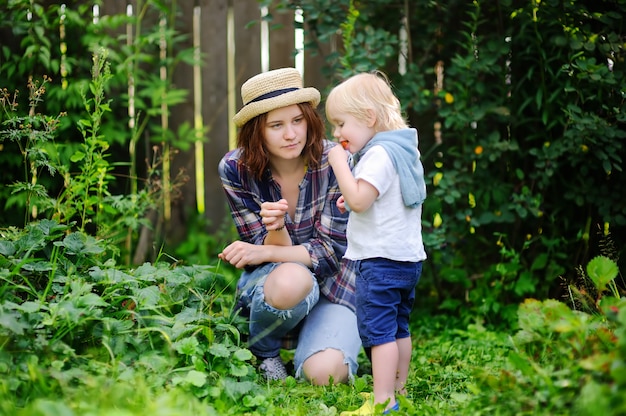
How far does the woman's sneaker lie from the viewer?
2.79m

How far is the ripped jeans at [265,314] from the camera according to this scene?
9.18 feet

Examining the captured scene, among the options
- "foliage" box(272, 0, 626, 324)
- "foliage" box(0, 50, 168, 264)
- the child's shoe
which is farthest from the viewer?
"foliage" box(272, 0, 626, 324)

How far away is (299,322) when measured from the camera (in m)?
3.00

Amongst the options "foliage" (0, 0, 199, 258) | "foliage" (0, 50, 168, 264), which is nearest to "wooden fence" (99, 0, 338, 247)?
"foliage" (0, 0, 199, 258)

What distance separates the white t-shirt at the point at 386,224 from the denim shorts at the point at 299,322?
0.51 metres

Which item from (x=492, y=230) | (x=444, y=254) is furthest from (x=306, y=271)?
(x=492, y=230)

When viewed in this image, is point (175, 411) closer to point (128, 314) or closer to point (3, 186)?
point (128, 314)

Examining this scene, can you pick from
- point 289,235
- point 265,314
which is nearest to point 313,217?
point 289,235

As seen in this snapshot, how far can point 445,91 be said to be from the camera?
140 inches

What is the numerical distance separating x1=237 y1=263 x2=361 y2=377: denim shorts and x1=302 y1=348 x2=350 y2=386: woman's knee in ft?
0.07

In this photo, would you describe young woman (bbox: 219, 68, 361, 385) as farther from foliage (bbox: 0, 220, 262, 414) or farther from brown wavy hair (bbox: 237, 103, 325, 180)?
foliage (bbox: 0, 220, 262, 414)

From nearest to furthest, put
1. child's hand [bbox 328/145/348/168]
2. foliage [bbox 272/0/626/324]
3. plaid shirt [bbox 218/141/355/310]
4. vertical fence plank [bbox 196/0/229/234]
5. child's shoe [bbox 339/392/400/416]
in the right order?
1. child's shoe [bbox 339/392/400/416]
2. child's hand [bbox 328/145/348/168]
3. plaid shirt [bbox 218/141/355/310]
4. foliage [bbox 272/0/626/324]
5. vertical fence plank [bbox 196/0/229/234]

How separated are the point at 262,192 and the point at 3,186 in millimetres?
1472

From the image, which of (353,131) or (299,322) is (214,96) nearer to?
(299,322)
